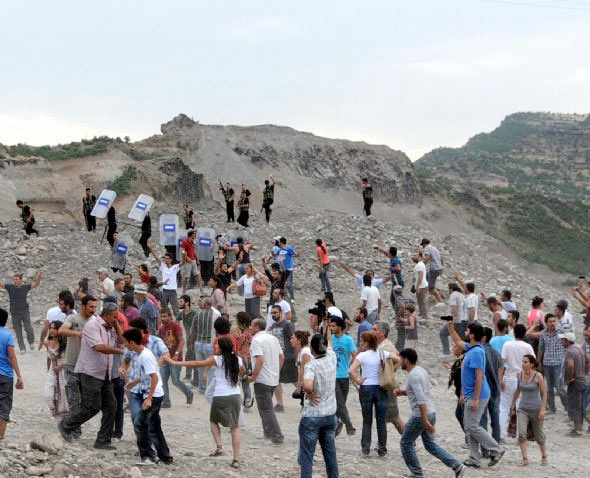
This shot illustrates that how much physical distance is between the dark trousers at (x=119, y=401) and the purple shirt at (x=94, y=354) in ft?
1.23

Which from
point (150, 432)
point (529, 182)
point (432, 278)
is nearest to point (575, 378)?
point (150, 432)

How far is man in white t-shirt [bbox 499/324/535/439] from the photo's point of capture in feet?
38.2

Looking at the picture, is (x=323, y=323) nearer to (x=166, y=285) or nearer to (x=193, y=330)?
(x=193, y=330)

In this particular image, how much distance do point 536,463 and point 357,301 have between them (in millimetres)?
11013

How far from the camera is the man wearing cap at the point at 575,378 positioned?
12.7 meters

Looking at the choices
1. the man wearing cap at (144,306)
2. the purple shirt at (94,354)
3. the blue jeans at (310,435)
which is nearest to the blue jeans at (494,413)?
the blue jeans at (310,435)

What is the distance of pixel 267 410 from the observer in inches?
420

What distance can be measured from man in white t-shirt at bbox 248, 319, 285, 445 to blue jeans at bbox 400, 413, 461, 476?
1.84 meters

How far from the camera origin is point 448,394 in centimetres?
1588

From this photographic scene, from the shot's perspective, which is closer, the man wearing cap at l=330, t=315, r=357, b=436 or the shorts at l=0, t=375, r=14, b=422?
the shorts at l=0, t=375, r=14, b=422

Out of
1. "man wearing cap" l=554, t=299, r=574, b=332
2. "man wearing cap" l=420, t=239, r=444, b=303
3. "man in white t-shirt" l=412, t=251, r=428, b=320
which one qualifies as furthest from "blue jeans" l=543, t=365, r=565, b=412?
"man wearing cap" l=420, t=239, r=444, b=303

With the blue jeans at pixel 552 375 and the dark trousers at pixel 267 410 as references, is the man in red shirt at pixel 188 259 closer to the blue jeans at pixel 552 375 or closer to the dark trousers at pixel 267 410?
the blue jeans at pixel 552 375

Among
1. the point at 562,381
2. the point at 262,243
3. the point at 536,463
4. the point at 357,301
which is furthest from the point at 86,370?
the point at 262,243

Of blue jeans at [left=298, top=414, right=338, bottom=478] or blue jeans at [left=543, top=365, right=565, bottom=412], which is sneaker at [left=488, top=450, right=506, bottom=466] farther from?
blue jeans at [left=543, top=365, right=565, bottom=412]
